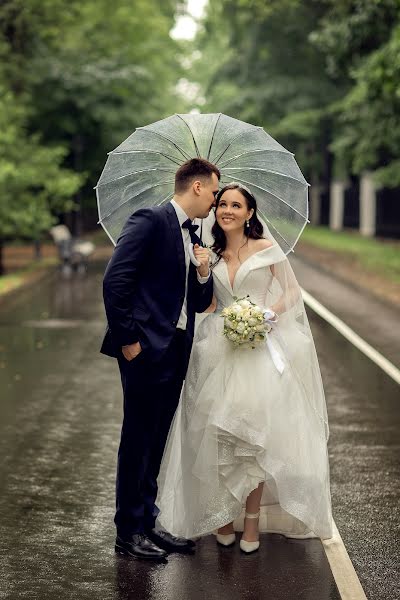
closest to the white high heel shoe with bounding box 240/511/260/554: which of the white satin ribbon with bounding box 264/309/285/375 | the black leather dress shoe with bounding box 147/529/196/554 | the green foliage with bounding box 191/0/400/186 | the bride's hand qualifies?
the black leather dress shoe with bounding box 147/529/196/554

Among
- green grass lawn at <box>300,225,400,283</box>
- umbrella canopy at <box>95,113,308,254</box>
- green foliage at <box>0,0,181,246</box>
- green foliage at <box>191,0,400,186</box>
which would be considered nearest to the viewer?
umbrella canopy at <box>95,113,308,254</box>

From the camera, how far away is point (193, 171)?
19.2 feet

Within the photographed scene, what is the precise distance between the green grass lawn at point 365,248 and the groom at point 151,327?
18692 mm

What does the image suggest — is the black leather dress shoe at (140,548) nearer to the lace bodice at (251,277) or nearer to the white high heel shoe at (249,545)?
the white high heel shoe at (249,545)

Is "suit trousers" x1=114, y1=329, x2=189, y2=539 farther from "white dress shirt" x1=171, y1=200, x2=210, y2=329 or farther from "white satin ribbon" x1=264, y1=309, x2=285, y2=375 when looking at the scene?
"white satin ribbon" x1=264, y1=309, x2=285, y2=375

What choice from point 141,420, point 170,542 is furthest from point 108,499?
point 141,420

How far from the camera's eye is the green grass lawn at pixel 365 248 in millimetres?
27734

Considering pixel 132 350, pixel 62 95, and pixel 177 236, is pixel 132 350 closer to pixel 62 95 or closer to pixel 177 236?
pixel 177 236

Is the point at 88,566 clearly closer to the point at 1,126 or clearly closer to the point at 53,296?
the point at 53,296

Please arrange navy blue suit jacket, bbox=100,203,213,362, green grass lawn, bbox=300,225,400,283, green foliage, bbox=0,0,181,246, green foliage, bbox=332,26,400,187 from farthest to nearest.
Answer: green grass lawn, bbox=300,225,400,283 → green foliage, bbox=0,0,181,246 → green foliage, bbox=332,26,400,187 → navy blue suit jacket, bbox=100,203,213,362

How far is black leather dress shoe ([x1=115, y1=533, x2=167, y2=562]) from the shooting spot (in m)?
5.83

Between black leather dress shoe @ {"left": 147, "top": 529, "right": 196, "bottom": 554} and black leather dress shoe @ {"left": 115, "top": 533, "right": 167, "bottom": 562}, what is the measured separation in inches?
2.6

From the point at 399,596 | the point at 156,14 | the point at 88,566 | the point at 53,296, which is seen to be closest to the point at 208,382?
the point at 88,566

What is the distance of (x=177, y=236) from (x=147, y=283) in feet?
0.95
